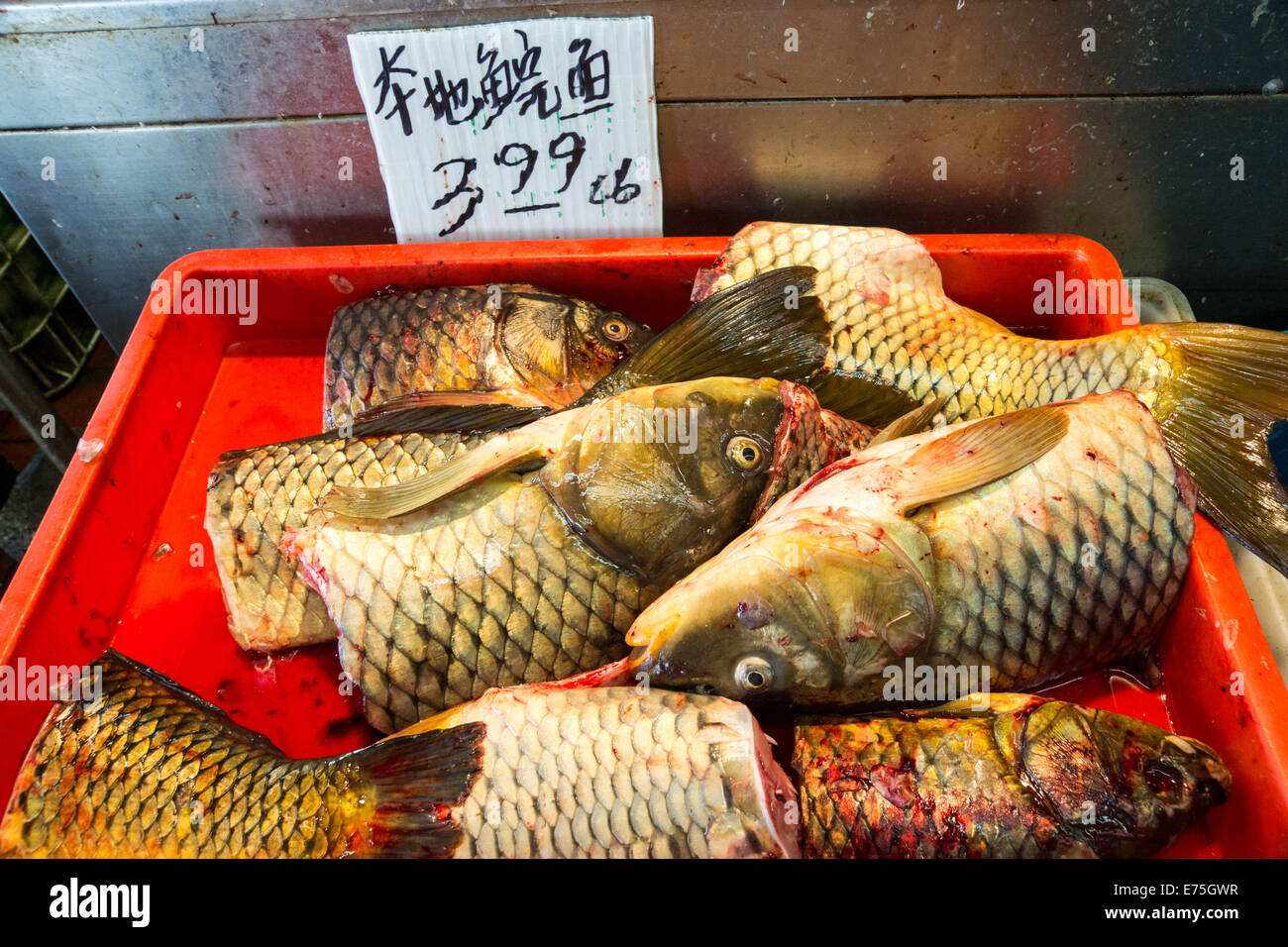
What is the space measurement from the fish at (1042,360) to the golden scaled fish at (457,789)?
1.07 meters

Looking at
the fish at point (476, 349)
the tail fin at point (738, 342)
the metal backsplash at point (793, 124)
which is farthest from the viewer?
the fish at point (476, 349)

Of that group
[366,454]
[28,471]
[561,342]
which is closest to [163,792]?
[366,454]

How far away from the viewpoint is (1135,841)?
147 centimetres

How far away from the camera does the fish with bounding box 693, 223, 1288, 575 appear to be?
1.87m

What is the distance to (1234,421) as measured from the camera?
6.17 feet

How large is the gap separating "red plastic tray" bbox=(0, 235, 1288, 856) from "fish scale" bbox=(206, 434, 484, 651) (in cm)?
16

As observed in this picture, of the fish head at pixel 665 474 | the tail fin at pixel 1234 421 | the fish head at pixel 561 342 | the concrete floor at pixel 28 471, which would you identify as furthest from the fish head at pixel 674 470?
the concrete floor at pixel 28 471

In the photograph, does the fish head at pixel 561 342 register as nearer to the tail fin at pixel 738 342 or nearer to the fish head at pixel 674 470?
the tail fin at pixel 738 342

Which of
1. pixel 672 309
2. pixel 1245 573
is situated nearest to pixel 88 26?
pixel 672 309

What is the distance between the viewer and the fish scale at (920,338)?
78.9 inches

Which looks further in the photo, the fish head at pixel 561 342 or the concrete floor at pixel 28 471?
the concrete floor at pixel 28 471

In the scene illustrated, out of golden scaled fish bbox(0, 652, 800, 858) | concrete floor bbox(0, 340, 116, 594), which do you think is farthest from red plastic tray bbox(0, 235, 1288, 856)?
concrete floor bbox(0, 340, 116, 594)

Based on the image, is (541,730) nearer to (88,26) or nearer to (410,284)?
(410,284)

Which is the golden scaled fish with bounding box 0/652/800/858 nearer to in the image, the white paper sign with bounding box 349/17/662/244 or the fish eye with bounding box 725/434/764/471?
the fish eye with bounding box 725/434/764/471
